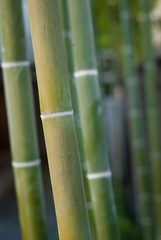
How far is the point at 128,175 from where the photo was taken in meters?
5.36

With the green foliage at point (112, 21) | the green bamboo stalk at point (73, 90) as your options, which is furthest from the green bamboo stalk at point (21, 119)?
the green foliage at point (112, 21)

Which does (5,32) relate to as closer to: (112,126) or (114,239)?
(114,239)

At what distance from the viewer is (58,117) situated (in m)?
0.89

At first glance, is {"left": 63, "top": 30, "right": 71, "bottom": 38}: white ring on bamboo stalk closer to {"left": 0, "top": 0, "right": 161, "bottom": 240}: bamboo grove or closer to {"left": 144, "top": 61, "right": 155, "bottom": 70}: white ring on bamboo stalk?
{"left": 0, "top": 0, "right": 161, "bottom": 240}: bamboo grove

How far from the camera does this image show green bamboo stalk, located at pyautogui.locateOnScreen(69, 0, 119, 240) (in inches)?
51.6

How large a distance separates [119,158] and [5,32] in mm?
4187

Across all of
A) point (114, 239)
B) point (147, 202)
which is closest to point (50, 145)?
point (114, 239)

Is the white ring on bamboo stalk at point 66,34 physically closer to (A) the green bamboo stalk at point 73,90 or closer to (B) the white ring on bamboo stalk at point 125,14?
(A) the green bamboo stalk at point 73,90

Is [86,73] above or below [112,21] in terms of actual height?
below

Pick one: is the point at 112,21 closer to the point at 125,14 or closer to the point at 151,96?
the point at 125,14

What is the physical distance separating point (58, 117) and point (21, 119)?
1.30 ft

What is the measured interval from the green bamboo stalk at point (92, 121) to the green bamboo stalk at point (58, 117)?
42 centimetres

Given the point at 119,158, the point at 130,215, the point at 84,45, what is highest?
the point at 84,45

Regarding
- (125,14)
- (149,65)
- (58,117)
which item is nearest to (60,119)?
(58,117)
